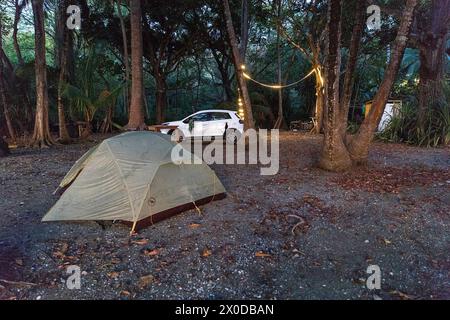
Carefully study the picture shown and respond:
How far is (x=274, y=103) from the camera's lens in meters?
17.7

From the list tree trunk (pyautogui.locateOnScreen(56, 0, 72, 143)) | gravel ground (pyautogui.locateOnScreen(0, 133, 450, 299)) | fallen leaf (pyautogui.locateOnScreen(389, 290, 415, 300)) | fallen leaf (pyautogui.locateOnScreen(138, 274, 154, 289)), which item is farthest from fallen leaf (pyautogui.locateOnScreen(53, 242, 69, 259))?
tree trunk (pyautogui.locateOnScreen(56, 0, 72, 143))

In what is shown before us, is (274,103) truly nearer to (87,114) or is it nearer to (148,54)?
(148,54)

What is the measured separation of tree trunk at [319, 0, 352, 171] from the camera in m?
6.31

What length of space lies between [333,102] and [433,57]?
7.25 m

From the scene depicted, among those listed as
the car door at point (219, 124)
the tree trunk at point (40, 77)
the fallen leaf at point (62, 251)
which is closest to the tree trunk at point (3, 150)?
the tree trunk at point (40, 77)

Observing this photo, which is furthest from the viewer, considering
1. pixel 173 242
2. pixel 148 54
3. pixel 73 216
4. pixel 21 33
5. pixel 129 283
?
pixel 21 33

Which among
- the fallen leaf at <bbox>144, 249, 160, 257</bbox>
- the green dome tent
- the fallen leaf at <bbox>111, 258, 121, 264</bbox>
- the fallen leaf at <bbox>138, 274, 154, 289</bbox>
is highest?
the green dome tent

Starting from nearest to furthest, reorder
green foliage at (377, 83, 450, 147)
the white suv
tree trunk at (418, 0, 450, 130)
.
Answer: green foliage at (377, 83, 450, 147)
tree trunk at (418, 0, 450, 130)
the white suv

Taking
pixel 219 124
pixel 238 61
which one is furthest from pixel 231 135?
pixel 238 61

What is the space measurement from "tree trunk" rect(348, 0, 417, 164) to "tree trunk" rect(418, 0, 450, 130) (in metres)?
4.57

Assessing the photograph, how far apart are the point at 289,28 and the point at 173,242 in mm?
14277

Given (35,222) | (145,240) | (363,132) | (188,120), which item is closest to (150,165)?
(145,240)

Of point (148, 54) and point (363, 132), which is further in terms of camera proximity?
point (148, 54)

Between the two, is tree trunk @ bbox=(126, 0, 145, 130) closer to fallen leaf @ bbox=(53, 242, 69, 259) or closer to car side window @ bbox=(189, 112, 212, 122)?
car side window @ bbox=(189, 112, 212, 122)
